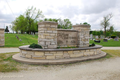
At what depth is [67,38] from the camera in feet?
26.8

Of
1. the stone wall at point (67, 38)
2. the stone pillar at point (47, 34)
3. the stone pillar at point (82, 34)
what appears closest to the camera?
the stone pillar at point (47, 34)

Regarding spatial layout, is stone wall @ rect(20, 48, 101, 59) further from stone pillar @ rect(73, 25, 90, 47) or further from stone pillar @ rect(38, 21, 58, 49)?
stone pillar @ rect(73, 25, 90, 47)

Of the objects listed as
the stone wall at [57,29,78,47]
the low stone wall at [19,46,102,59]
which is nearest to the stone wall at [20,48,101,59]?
the low stone wall at [19,46,102,59]

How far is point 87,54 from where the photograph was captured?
7.14 metres

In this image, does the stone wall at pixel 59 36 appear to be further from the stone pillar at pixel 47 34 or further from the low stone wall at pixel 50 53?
the low stone wall at pixel 50 53

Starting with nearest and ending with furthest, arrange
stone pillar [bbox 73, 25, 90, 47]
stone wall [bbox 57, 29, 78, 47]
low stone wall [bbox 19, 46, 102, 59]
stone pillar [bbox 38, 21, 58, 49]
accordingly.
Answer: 1. low stone wall [bbox 19, 46, 102, 59]
2. stone pillar [bbox 38, 21, 58, 49]
3. stone wall [bbox 57, 29, 78, 47]
4. stone pillar [bbox 73, 25, 90, 47]

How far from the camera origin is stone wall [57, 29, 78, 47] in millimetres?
7863

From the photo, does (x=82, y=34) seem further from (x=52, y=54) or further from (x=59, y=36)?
(x=52, y=54)

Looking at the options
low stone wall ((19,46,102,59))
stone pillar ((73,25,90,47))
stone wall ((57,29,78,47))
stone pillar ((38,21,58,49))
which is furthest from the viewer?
stone pillar ((73,25,90,47))

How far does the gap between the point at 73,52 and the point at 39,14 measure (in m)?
46.7

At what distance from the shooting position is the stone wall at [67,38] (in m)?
7.86

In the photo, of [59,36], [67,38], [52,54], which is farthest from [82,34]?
[52,54]

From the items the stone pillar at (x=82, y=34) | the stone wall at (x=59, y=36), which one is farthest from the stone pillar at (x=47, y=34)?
the stone pillar at (x=82, y=34)

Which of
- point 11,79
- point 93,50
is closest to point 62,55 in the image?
point 93,50
